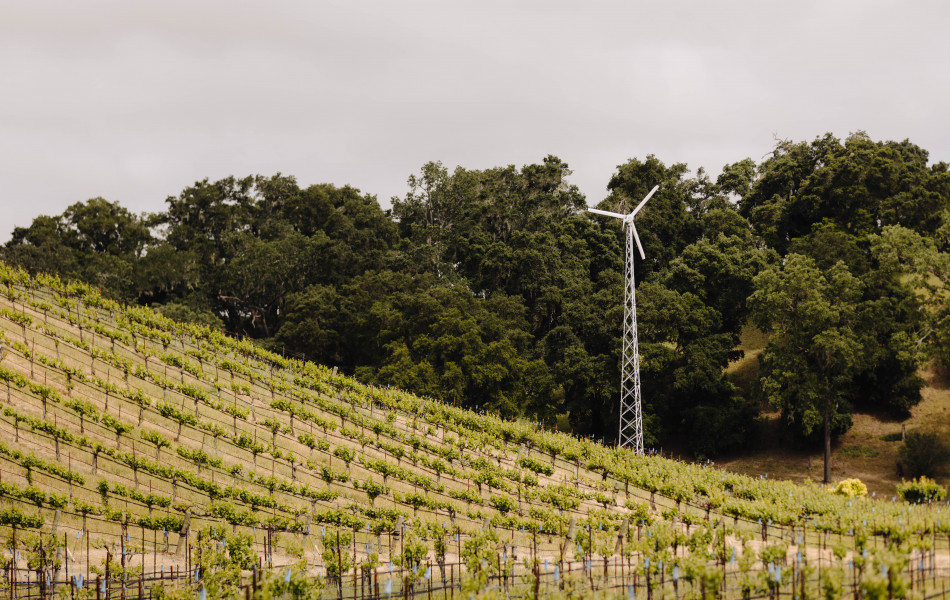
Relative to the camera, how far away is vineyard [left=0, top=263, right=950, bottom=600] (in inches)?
822

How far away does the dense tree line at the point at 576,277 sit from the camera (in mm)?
45750

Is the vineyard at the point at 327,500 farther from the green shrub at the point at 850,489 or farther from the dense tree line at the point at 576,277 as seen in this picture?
the dense tree line at the point at 576,277

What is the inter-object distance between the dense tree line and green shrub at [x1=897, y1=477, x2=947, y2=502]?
809cm

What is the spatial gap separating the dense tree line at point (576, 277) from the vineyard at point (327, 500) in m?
11.4

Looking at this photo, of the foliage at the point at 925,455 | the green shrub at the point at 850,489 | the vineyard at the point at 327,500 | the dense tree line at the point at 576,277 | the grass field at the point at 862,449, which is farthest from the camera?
the dense tree line at the point at 576,277

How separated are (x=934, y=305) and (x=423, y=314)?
2786 cm

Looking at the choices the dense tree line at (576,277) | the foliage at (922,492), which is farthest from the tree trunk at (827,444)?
the foliage at (922,492)

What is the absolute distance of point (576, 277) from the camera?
204 feet

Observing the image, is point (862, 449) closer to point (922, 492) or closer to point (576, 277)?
point (922, 492)

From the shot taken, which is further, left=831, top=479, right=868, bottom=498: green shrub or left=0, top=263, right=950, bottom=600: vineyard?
left=831, top=479, right=868, bottom=498: green shrub

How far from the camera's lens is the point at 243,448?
108 ft

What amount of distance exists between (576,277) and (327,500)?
114ft

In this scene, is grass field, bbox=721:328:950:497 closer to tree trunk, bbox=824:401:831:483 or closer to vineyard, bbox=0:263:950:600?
tree trunk, bbox=824:401:831:483

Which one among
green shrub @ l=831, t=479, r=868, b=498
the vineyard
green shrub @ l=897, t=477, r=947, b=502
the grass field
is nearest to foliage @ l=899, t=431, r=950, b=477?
the grass field
